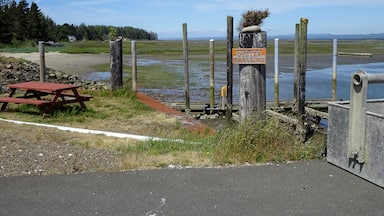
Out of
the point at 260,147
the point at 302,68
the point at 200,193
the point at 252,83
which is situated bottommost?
the point at 200,193

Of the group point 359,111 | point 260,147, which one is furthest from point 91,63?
point 359,111

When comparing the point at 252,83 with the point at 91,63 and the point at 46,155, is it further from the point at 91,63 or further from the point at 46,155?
the point at 91,63

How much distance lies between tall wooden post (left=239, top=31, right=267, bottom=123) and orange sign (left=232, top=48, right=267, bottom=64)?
0.26ft

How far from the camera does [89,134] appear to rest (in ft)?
25.7

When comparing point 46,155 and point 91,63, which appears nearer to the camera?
point 46,155

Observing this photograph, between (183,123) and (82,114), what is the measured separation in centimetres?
239

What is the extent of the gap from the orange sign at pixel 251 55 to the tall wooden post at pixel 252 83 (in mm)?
81

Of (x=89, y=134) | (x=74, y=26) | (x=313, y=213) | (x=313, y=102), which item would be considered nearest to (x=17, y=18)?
(x=313, y=102)

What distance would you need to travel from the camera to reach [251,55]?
21.9 feet

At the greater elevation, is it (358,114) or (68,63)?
(358,114)

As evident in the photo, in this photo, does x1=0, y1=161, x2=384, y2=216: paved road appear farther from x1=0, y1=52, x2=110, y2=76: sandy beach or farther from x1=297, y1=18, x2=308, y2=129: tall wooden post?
x1=0, y1=52, x2=110, y2=76: sandy beach

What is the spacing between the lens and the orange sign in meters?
6.65

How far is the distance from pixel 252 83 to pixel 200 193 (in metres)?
2.72

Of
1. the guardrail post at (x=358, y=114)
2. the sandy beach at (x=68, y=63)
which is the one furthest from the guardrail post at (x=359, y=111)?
the sandy beach at (x=68, y=63)
